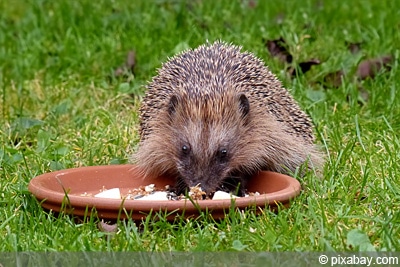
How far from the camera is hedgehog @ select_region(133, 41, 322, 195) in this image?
417cm

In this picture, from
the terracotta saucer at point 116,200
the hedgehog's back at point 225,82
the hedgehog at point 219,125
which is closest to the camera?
the terracotta saucer at point 116,200

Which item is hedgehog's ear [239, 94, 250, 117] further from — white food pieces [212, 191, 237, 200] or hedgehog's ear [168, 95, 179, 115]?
white food pieces [212, 191, 237, 200]

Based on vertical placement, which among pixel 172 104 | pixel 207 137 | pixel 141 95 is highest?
pixel 172 104

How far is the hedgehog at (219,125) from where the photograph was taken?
13.7ft

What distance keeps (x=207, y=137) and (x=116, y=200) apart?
67 cm

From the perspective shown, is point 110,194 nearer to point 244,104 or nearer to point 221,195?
point 221,195

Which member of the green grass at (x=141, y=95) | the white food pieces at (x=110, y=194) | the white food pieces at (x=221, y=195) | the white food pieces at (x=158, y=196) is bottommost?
the white food pieces at (x=158, y=196)

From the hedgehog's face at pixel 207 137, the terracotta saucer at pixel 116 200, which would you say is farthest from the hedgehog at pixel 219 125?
the terracotta saucer at pixel 116 200

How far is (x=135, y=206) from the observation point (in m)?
3.62

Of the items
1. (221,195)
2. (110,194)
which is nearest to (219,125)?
(221,195)

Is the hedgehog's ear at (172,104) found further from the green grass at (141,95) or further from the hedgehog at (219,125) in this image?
the green grass at (141,95)

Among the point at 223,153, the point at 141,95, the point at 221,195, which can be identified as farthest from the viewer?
the point at 141,95

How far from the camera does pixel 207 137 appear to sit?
13.5 feet

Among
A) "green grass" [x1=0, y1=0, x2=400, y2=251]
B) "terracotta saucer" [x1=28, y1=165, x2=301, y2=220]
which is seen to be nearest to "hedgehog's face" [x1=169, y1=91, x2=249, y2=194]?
"terracotta saucer" [x1=28, y1=165, x2=301, y2=220]
